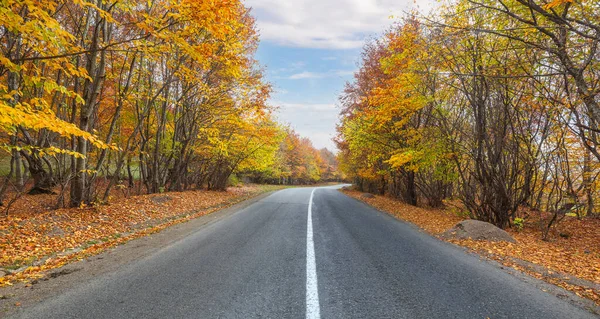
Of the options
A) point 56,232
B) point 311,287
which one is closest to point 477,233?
point 311,287

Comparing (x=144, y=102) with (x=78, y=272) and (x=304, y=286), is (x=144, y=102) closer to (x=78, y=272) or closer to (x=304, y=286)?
(x=78, y=272)

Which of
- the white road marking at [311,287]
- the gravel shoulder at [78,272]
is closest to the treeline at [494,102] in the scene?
the white road marking at [311,287]

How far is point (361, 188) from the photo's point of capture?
33625 millimetres

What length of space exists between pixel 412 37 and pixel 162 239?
406 inches

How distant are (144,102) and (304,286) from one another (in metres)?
14.0

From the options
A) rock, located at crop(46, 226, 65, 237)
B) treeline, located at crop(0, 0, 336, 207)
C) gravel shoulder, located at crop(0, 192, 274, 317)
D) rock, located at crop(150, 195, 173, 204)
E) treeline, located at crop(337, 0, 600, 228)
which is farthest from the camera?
rock, located at crop(150, 195, 173, 204)

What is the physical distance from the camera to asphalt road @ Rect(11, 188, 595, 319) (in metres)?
3.38

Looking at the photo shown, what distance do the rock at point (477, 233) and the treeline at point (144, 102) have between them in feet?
26.8

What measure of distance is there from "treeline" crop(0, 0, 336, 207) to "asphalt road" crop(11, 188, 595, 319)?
4.44 metres

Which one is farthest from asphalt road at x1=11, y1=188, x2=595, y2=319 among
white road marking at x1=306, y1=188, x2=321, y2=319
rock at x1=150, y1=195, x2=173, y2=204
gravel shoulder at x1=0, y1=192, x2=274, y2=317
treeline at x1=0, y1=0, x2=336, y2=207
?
rock at x1=150, y1=195, x2=173, y2=204

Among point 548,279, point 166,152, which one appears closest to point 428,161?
point 548,279

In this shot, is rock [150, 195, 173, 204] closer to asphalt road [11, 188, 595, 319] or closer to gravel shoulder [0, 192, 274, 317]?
gravel shoulder [0, 192, 274, 317]

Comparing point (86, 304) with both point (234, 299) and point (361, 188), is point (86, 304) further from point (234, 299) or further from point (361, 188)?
point (361, 188)

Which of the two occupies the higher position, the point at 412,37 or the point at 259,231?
the point at 412,37
